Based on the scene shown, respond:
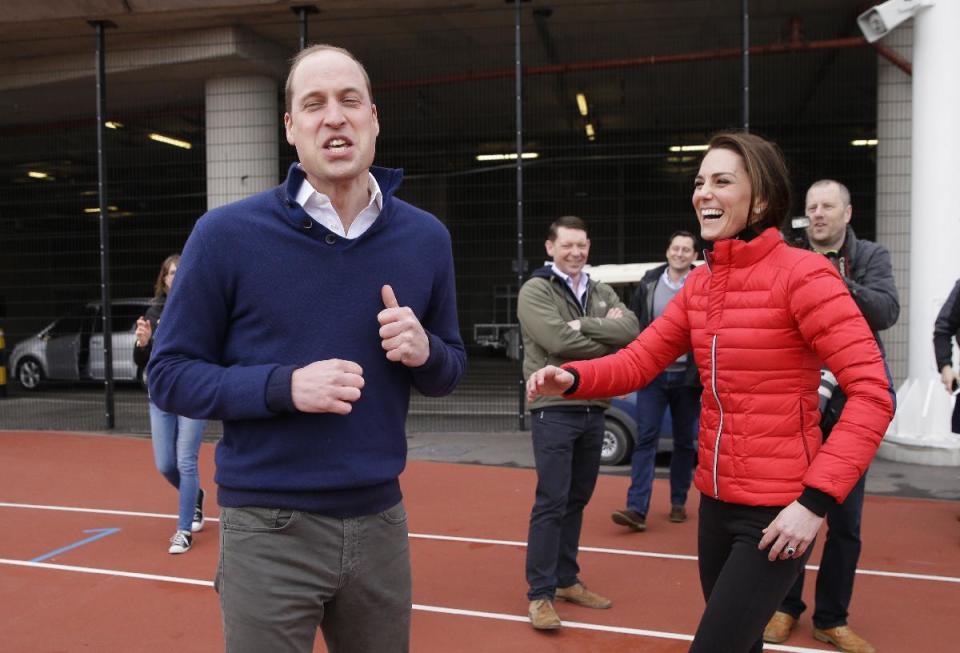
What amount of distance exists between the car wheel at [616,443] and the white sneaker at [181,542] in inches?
163

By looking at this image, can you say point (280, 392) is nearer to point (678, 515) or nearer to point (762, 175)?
point (762, 175)

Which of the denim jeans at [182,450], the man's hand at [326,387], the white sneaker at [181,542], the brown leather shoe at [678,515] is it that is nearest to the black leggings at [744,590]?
the man's hand at [326,387]

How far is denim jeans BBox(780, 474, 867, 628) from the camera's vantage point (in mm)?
3984

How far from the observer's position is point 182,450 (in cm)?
555

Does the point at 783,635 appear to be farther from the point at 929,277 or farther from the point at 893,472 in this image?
the point at 929,277

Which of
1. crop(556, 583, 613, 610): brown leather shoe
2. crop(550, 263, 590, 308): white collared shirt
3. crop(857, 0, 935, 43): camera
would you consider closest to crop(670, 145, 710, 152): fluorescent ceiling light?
crop(857, 0, 935, 43): camera

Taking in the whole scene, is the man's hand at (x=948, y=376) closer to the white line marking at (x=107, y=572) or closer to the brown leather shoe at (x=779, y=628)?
the brown leather shoe at (x=779, y=628)

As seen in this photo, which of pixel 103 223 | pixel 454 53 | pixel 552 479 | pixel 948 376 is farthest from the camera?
pixel 454 53

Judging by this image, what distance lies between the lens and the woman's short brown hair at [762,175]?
2.62m

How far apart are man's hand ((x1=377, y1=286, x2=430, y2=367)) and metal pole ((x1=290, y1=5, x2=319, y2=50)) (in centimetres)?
951

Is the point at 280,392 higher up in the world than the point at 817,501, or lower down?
higher up

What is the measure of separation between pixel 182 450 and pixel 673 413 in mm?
3518

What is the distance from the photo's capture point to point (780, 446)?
98.9 inches

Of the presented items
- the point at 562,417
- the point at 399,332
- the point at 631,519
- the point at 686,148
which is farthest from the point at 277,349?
the point at 686,148
